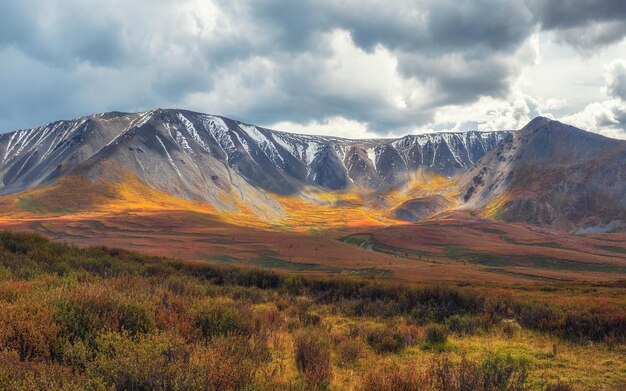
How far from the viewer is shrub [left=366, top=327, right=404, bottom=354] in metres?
11.5

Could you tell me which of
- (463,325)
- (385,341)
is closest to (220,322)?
(385,341)

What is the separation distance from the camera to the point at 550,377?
32.1 feet

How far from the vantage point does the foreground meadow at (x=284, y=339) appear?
6.21 m

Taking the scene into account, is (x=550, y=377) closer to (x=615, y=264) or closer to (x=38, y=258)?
(x=38, y=258)

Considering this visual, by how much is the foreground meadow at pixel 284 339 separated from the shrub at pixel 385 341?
5 centimetres

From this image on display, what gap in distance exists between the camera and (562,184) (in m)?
156

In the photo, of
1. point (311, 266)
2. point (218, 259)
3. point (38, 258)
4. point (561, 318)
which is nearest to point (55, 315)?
point (38, 258)

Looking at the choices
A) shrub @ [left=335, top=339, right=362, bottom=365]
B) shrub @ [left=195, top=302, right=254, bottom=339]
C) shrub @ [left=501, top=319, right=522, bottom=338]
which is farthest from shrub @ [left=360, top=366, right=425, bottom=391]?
shrub @ [left=501, top=319, right=522, bottom=338]

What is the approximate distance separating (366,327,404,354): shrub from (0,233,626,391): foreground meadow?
0.05 m

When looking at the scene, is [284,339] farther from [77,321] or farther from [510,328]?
→ [510,328]

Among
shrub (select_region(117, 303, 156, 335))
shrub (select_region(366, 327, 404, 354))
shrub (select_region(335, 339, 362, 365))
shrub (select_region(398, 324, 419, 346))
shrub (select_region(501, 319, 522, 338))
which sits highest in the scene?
shrub (select_region(117, 303, 156, 335))

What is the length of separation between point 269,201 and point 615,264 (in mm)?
146445

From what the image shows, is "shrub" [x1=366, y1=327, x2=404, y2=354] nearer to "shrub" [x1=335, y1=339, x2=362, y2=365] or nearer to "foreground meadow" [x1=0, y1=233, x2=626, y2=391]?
"foreground meadow" [x1=0, y1=233, x2=626, y2=391]

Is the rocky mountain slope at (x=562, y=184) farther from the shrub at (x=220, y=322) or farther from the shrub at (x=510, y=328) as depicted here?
the shrub at (x=220, y=322)
